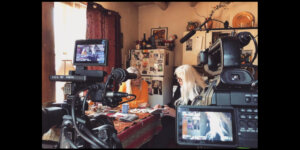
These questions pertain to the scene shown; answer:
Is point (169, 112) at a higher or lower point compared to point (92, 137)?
lower

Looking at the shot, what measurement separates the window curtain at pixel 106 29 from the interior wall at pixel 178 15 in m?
1.04

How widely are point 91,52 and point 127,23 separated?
3.46 m

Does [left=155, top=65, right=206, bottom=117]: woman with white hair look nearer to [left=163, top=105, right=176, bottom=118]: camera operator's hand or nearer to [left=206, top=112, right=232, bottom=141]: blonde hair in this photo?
[left=163, top=105, right=176, bottom=118]: camera operator's hand

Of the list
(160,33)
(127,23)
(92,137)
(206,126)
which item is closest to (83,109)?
(92,137)

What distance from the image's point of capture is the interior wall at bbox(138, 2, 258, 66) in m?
3.77

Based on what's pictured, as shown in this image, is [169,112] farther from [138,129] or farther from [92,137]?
[92,137]

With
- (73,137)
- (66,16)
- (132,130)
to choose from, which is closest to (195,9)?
(66,16)

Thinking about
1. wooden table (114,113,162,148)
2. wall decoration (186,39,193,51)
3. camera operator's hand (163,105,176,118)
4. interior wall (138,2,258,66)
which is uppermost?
interior wall (138,2,258,66)

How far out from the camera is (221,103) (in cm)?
66

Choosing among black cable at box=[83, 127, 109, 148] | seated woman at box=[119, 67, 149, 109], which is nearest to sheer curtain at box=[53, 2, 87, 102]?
seated woman at box=[119, 67, 149, 109]

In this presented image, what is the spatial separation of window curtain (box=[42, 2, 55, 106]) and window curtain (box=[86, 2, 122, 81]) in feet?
2.11

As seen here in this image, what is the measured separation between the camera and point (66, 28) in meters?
2.62
